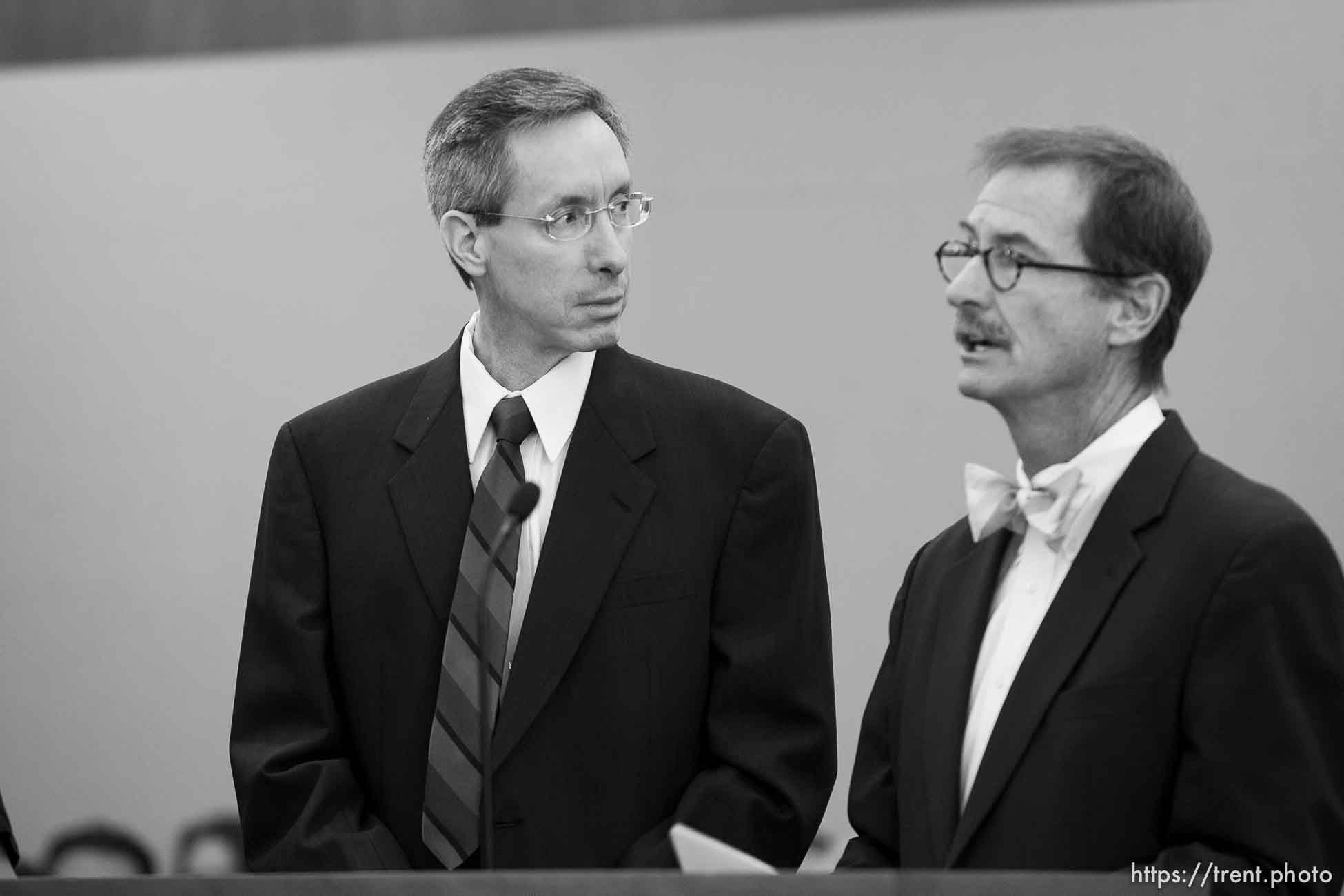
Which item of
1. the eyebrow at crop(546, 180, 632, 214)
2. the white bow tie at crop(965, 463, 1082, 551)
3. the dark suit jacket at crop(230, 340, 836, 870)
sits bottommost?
the dark suit jacket at crop(230, 340, 836, 870)

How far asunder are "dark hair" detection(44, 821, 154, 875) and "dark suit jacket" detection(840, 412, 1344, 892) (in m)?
2.45

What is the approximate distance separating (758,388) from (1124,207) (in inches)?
72.8

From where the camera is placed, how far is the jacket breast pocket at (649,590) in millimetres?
2225

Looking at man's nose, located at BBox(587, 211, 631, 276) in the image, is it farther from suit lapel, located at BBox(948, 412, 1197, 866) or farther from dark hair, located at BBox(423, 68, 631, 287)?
suit lapel, located at BBox(948, 412, 1197, 866)

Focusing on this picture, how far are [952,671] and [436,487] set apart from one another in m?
0.78

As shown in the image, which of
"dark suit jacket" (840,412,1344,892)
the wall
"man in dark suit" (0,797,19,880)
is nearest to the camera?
"dark suit jacket" (840,412,1344,892)

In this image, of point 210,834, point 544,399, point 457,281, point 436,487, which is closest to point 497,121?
point 544,399

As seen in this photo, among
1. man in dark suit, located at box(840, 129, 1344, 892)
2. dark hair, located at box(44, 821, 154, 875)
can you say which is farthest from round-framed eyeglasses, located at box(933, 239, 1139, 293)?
dark hair, located at box(44, 821, 154, 875)

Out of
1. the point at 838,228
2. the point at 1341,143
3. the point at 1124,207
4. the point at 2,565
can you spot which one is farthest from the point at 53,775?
the point at 1341,143

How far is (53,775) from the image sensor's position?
3896 millimetres

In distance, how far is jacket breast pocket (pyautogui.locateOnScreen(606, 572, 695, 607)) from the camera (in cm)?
222

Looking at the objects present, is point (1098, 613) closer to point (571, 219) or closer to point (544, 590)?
point (544, 590)

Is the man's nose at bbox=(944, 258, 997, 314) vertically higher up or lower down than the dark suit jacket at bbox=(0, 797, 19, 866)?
higher up

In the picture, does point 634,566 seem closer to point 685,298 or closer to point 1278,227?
point 685,298
